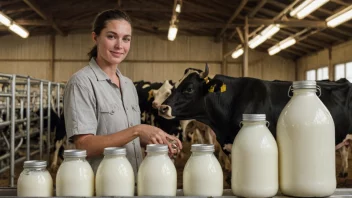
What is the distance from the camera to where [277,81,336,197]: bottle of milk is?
127 cm

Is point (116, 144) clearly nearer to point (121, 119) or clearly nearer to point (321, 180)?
point (121, 119)

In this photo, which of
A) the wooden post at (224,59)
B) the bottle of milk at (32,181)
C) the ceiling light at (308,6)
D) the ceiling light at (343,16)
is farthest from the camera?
the wooden post at (224,59)

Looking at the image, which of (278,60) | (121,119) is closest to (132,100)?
(121,119)

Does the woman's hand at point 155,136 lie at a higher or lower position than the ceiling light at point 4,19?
lower

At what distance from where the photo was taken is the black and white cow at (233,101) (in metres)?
5.21

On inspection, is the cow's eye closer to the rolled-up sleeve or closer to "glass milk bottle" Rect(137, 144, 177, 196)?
the rolled-up sleeve

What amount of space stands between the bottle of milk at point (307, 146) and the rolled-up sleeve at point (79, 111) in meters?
0.79

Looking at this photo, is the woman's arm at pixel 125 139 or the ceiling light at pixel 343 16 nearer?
the woman's arm at pixel 125 139

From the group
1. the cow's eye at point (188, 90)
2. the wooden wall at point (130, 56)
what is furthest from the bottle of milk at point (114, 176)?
the wooden wall at point (130, 56)

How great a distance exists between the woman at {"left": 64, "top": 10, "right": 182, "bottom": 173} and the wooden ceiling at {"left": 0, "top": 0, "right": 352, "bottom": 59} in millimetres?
8848

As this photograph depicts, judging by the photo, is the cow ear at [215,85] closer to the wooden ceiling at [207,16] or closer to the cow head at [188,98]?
the cow head at [188,98]

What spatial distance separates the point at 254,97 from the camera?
5266 millimetres

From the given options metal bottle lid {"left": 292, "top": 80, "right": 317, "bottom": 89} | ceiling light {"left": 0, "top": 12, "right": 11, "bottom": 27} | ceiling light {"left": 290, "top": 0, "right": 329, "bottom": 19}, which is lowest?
metal bottle lid {"left": 292, "top": 80, "right": 317, "bottom": 89}

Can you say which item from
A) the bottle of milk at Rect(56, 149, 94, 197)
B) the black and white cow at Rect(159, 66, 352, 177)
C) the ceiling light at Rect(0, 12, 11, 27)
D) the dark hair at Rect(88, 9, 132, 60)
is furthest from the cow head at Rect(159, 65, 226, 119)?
the ceiling light at Rect(0, 12, 11, 27)
